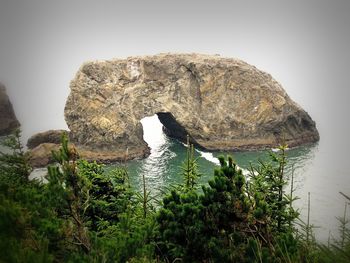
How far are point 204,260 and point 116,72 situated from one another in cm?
6861

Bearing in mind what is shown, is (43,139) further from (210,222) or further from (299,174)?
(210,222)

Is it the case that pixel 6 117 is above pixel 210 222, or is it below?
→ below

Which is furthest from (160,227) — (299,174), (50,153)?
(50,153)

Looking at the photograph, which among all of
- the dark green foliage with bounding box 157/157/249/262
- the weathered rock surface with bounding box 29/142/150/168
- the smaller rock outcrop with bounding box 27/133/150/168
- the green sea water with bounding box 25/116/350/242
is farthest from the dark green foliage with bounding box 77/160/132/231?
the weathered rock surface with bounding box 29/142/150/168

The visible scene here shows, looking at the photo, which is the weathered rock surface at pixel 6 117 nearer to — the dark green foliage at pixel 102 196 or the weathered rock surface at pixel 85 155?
the weathered rock surface at pixel 85 155

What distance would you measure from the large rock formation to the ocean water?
17.5ft

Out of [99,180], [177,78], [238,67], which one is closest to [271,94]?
[238,67]

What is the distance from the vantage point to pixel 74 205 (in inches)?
510

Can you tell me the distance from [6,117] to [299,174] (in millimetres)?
76374

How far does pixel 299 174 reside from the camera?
180ft

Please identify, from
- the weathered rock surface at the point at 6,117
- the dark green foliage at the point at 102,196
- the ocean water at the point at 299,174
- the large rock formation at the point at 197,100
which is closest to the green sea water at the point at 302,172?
the ocean water at the point at 299,174

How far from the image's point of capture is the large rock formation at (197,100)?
7625cm

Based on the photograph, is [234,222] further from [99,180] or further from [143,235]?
[99,180]

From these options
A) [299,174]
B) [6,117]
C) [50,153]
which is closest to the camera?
[299,174]
